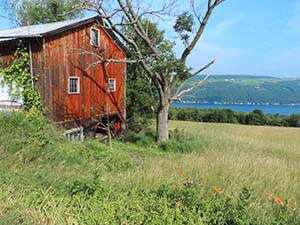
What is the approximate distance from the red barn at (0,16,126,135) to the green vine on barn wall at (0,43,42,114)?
0.25 m

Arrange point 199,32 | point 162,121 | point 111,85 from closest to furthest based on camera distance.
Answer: point 199,32
point 162,121
point 111,85

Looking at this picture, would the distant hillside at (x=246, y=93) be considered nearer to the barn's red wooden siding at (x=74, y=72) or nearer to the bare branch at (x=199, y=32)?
the barn's red wooden siding at (x=74, y=72)

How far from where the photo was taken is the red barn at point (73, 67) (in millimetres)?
10781

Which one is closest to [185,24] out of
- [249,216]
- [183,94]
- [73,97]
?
[183,94]

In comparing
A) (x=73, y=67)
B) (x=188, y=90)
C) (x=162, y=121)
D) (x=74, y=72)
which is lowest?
(x=162, y=121)

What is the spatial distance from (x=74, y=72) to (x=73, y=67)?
25 centimetres

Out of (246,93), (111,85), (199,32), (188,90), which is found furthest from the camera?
(246,93)

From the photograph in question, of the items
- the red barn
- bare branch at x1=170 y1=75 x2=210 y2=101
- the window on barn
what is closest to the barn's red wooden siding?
the red barn

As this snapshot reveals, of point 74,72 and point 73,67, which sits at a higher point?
point 73,67

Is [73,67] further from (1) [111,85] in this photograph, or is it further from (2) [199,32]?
(2) [199,32]

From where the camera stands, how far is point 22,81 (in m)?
10.8

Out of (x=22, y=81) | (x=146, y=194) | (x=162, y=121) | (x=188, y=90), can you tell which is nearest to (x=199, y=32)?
(x=188, y=90)

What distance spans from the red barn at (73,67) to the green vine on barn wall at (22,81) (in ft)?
0.83

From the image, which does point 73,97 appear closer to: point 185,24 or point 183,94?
point 183,94
